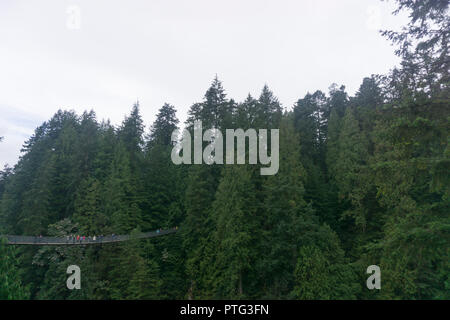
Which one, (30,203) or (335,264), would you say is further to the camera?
(30,203)

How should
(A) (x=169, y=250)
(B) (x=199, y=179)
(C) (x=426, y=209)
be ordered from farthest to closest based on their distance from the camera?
1. (A) (x=169, y=250)
2. (B) (x=199, y=179)
3. (C) (x=426, y=209)

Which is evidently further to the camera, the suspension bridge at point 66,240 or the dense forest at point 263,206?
the suspension bridge at point 66,240

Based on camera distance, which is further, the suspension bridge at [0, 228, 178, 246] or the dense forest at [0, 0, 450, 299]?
the suspension bridge at [0, 228, 178, 246]

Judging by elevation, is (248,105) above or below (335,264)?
above

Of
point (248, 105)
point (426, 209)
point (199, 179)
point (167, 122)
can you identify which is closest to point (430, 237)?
point (426, 209)

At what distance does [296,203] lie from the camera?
18.9 metres

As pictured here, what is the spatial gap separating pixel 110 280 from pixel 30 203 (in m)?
12.3

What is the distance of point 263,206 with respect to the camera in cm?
1831

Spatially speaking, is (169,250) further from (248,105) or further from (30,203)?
(248,105)

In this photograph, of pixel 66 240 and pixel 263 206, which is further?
pixel 66 240

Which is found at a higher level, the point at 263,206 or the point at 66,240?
the point at 263,206

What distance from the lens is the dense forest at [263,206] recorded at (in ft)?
23.7

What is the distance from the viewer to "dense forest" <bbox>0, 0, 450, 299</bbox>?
721 centimetres

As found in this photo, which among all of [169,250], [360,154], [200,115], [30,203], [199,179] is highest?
[200,115]
